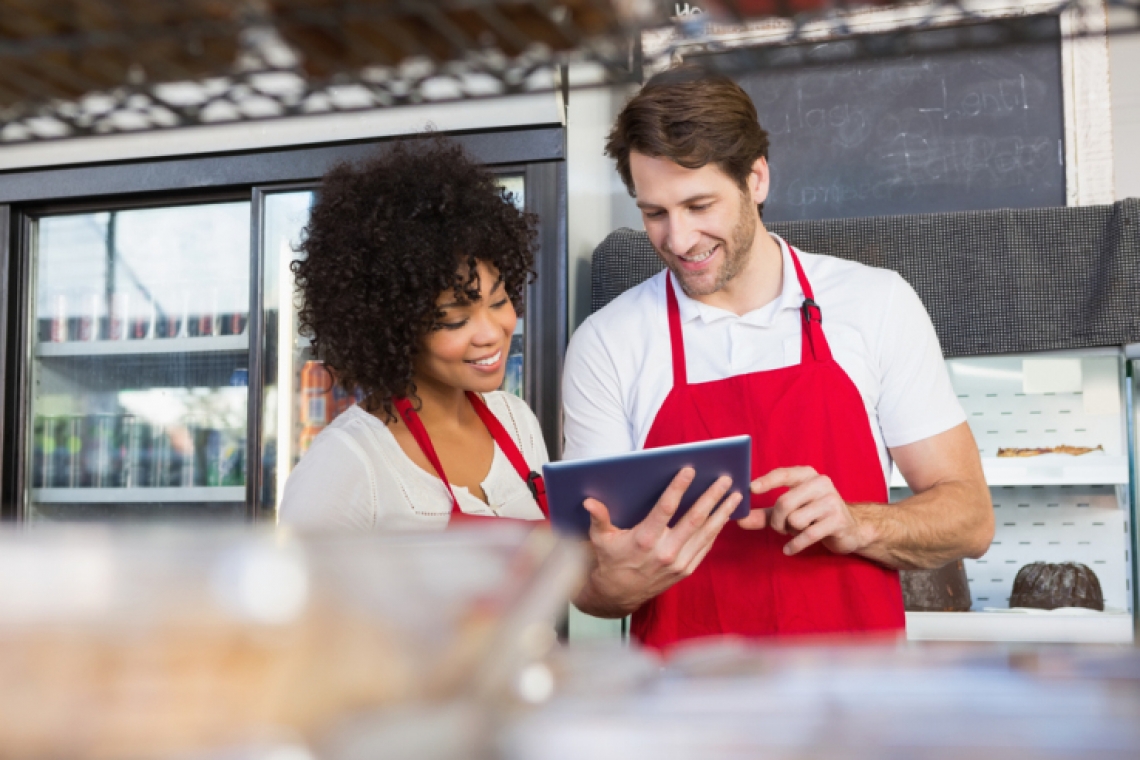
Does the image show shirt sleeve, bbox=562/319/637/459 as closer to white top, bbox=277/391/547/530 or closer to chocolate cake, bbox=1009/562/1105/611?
white top, bbox=277/391/547/530

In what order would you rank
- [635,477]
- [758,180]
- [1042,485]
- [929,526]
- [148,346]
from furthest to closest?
[148,346], [1042,485], [758,180], [929,526], [635,477]

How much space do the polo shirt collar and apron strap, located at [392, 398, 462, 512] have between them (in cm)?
54

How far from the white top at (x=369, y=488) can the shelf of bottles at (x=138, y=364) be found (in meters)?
1.57

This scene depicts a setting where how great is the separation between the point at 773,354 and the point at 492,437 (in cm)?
51

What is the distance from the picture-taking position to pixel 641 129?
1783 mm

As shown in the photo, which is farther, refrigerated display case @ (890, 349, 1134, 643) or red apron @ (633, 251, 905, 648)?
refrigerated display case @ (890, 349, 1134, 643)

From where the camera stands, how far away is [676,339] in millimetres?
1797

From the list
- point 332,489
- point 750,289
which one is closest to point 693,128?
point 750,289

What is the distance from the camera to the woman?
1.47 metres

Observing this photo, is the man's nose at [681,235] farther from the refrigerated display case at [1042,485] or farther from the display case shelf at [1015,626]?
the display case shelf at [1015,626]

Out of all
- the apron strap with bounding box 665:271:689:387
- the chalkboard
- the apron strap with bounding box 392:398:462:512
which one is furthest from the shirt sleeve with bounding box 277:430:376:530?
the chalkboard

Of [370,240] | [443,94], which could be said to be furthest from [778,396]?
[443,94]

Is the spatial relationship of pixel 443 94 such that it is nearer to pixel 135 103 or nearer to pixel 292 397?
pixel 135 103

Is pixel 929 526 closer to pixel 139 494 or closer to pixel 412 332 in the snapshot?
pixel 412 332
